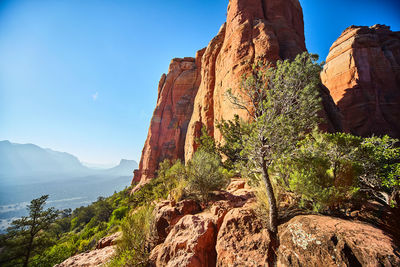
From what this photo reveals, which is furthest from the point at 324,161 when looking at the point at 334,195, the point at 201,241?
the point at 201,241

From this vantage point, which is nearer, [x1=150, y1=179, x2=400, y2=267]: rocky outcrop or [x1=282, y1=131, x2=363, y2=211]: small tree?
[x1=150, y1=179, x2=400, y2=267]: rocky outcrop

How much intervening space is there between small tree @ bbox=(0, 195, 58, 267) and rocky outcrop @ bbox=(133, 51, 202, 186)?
20049 mm

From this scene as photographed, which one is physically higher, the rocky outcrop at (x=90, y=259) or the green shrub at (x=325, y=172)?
the green shrub at (x=325, y=172)

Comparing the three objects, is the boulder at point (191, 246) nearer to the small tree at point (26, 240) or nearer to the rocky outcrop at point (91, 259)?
the rocky outcrop at point (91, 259)

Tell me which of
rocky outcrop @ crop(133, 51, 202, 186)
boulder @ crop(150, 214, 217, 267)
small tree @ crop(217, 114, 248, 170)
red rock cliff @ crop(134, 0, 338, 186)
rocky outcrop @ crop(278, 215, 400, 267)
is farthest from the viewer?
rocky outcrop @ crop(133, 51, 202, 186)

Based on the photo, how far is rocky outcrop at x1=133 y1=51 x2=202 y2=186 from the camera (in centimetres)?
3212

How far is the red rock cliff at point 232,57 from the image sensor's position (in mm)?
14375

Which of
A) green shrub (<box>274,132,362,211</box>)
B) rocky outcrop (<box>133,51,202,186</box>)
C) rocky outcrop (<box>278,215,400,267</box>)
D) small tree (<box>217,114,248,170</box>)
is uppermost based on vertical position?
rocky outcrop (<box>133,51,202,186</box>)

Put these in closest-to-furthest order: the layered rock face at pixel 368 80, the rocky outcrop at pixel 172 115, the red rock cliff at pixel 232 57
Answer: the red rock cliff at pixel 232 57 → the layered rock face at pixel 368 80 → the rocky outcrop at pixel 172 115

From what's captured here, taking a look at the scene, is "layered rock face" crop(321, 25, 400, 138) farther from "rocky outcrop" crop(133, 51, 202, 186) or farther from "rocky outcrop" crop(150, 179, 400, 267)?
"rocky outcrop" crop(133, 51, 202, 186)

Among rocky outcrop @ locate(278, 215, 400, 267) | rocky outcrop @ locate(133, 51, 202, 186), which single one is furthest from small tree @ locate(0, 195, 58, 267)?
rocky outcrop @ locate(133, 51, 202, 186)

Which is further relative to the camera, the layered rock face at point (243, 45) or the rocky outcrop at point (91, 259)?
the layered rock face at point (243, 45)

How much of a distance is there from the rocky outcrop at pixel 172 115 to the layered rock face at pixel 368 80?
88.3 ft

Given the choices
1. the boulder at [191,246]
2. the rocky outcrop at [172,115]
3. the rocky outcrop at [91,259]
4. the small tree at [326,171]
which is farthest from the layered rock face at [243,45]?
the rocky outcrop at [91,259]
